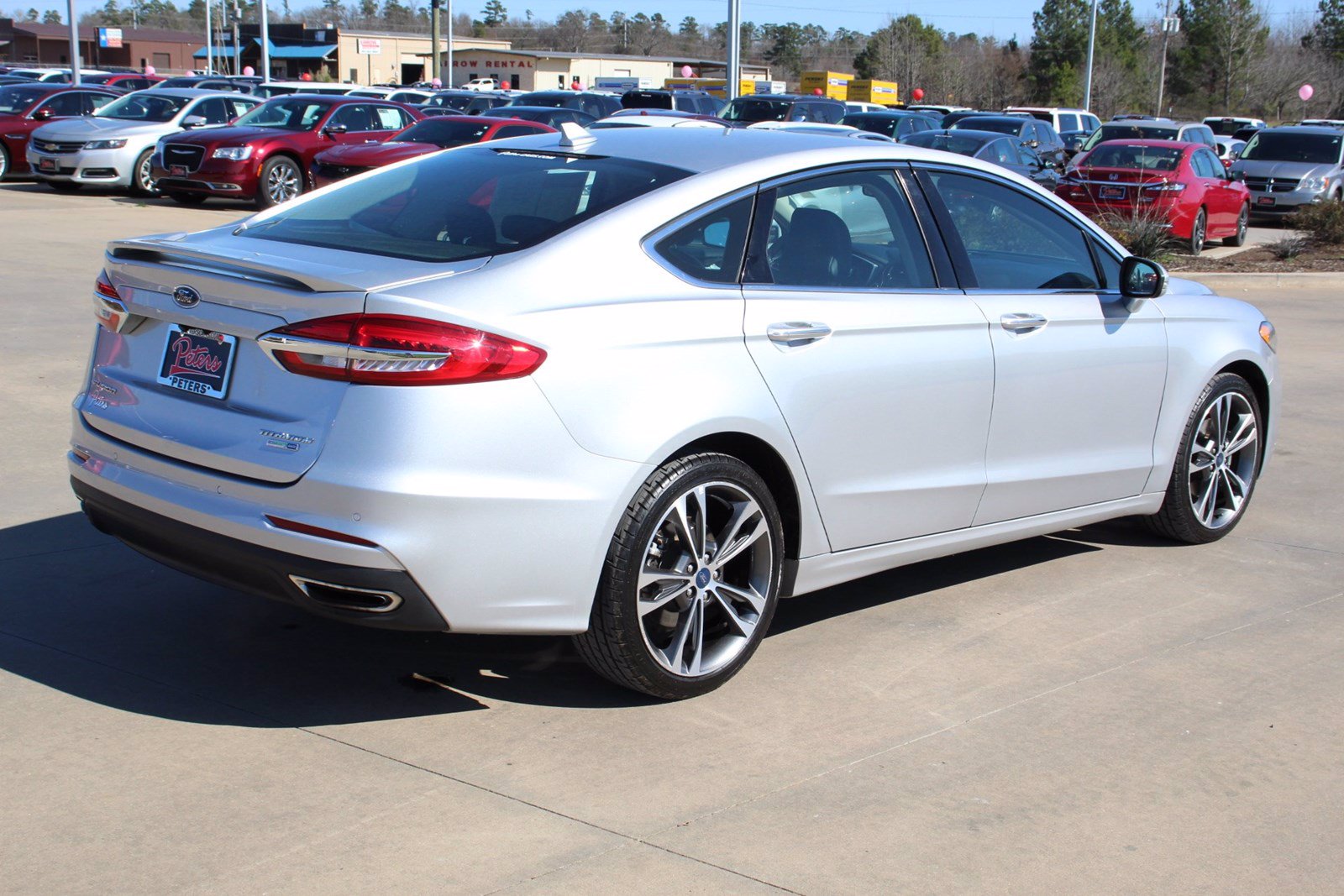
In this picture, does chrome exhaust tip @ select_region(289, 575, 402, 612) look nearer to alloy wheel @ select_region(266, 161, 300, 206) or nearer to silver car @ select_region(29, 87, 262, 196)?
alloy wheel @ select_region(266, 161, 300, 206)

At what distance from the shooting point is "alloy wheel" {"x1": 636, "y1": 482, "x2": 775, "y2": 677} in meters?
4.22

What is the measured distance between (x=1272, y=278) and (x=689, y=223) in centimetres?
1400

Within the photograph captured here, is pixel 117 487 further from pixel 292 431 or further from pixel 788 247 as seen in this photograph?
pixel 788 247

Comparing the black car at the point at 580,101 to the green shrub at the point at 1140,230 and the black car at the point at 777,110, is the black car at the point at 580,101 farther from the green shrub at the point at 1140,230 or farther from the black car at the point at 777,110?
the green shrub at the point at 1140,230

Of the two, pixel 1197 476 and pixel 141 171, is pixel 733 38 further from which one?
pixel 1197 476

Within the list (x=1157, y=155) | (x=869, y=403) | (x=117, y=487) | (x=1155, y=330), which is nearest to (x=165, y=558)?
(x=117, y=487)

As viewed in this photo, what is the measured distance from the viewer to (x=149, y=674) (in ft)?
14.5

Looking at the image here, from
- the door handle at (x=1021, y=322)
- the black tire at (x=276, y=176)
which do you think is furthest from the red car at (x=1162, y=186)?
the door handle at (x=1021, y=322)

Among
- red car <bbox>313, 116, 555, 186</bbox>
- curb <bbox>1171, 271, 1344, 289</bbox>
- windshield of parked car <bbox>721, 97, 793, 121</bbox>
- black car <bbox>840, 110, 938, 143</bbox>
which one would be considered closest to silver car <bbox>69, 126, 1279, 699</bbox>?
curb <bbox>1171, 271, 1344, 289</bbox>

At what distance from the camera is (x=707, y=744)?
13.5 ft

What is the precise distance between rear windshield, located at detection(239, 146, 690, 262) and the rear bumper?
0.96 metres

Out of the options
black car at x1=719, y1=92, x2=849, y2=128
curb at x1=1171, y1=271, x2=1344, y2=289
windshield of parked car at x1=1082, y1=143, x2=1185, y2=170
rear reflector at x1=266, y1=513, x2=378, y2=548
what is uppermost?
black car at x1=719, y1=92, x2=849, y2=128

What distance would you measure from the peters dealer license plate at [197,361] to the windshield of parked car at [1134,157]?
56.2ft

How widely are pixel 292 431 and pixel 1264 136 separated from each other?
86.2ft
